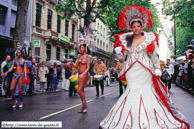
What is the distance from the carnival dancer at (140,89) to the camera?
145 inches

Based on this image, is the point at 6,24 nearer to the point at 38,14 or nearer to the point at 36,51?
the point at 36,51

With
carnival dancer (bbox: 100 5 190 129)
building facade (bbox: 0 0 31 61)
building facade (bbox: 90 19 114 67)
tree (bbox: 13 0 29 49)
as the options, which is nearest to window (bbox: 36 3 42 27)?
building facade (bbox: 0 0 31 61)

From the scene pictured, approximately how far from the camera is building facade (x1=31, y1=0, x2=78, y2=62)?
24.7 meters

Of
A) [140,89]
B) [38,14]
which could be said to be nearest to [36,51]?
[38,14]

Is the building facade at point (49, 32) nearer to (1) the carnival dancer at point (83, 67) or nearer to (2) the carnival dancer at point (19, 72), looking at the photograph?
(2) the carnival dancer at point (19, 72)

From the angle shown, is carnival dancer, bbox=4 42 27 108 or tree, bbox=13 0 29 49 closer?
carnival dancer, bbox=4 42 27 108

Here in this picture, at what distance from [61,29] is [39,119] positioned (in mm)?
26169

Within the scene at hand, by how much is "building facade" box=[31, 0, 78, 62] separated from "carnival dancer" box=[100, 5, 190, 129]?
66.4 feet

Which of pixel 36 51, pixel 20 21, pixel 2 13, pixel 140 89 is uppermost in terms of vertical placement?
pixel 2 13

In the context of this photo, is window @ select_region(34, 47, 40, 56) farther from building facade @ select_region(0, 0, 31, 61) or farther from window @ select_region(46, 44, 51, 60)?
building facade @ select_region(0, 0, 31, 61)

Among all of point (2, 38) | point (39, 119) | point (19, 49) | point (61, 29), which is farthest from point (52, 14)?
point (39, 119)

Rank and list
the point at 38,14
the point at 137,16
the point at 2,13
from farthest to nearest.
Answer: the point at 38,14 → the point at 2,13 → the point at 137,16

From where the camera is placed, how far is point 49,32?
26484 mm

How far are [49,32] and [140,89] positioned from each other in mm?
23674
